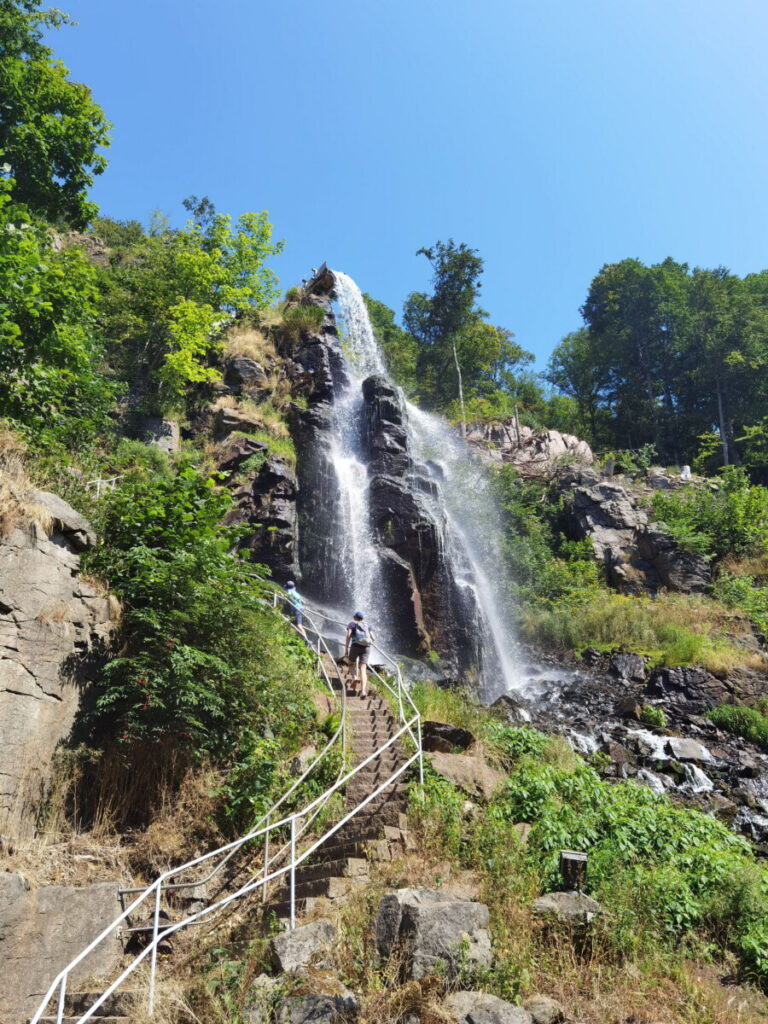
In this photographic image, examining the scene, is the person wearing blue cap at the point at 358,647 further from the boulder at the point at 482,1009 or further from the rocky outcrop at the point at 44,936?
the boulder at the point at 482,1009

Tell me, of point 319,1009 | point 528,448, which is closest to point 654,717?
point 319,1009

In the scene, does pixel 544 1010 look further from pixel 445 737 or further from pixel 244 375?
pixel 244 375

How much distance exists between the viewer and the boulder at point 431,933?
500cm

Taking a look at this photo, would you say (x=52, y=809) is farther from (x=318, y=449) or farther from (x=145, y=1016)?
(x=318, y=449)

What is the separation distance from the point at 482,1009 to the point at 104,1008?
292 centimetres

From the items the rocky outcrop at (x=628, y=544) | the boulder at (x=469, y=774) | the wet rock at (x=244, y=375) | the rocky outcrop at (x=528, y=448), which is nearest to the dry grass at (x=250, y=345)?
the wet rock at (x=244, y=375)

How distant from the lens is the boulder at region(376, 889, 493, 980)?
16.4ft

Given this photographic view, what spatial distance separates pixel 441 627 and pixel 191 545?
12264 millimetres

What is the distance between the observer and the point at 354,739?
9.51 m

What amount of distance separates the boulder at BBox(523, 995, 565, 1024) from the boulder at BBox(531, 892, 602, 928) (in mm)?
1058

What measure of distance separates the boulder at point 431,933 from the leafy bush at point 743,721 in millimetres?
11768

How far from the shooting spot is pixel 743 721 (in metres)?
15.2

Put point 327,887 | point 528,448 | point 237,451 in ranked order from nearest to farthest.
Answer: point 327,887, point 237,451, point 528,448

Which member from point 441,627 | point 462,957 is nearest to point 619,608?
point 441,627
